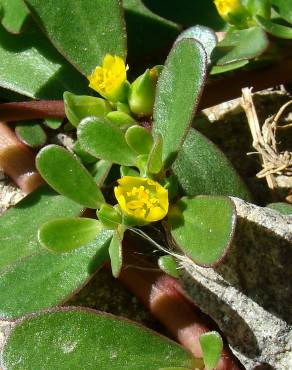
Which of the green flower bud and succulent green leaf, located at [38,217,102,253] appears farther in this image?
the green flower bud

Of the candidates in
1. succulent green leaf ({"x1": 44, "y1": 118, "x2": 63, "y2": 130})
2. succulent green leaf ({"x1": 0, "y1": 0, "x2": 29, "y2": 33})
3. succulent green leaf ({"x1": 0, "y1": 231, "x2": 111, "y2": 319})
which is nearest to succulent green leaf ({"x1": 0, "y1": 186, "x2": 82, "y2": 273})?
succulent green leaf ({"x1": 0, "y1": 231, "x2": 111, "y2": 319})

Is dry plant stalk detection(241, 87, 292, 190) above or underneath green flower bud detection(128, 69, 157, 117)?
underneath

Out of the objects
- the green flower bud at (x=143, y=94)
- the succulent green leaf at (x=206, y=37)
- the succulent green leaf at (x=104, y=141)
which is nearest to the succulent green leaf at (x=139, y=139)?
the succulent green leaf at (x=104, y=141)

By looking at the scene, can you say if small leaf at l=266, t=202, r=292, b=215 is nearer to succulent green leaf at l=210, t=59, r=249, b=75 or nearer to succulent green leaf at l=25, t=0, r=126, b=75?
succulent green leaf at l=210, t=59, r=249, b=75

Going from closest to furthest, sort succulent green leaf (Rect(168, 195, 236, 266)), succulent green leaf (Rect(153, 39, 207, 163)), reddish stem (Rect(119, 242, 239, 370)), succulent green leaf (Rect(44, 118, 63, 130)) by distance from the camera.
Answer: succulent green leaf (Rect(168, 195, 236, 266))
succulent green leaf (Rect(153, 39, 207, 163))
reddish stem (Rect(119, 242, 239, 370))
succulent green leaf (Rect(44, 118, 63, 130))

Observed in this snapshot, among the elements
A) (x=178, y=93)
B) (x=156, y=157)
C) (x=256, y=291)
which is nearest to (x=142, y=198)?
→ (x=156, y=157)

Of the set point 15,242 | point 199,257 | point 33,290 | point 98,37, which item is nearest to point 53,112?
point 98,37

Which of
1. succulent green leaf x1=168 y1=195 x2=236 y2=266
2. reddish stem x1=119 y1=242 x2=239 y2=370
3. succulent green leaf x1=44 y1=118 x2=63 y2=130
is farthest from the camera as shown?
succulent green leaf x1=44 y1=118 x2=63 y2=130

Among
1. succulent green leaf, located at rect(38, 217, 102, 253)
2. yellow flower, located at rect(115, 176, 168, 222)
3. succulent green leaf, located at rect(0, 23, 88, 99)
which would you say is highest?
yellow flower, located at rect(115, 176, 168, 222)
